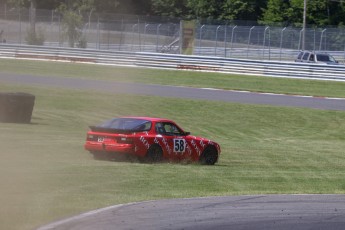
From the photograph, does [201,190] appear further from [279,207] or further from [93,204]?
[93,204]

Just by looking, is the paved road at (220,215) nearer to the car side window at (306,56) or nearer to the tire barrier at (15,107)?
the tire barrier at (15,107)

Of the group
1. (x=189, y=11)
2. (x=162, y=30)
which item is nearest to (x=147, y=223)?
(x=162, y=30)

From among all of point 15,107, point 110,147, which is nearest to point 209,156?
point 110,147

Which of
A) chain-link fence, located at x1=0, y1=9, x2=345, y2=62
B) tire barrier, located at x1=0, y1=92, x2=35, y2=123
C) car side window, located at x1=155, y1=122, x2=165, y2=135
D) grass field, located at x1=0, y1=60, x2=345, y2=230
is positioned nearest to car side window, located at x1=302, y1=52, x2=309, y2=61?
chain-link fence, located at x1=0, y1=9, x2=345, y2=62

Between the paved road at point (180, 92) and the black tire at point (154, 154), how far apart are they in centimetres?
1642

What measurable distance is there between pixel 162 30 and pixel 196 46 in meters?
3.07

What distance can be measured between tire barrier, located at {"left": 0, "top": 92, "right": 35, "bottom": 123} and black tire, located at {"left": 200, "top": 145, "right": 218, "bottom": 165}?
282 inches

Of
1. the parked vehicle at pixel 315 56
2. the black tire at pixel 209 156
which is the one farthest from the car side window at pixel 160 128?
the parked vehicle at pixel 315 56

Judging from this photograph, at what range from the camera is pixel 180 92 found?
37.8 m

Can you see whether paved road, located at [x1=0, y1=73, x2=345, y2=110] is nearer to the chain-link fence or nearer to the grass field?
the grass field

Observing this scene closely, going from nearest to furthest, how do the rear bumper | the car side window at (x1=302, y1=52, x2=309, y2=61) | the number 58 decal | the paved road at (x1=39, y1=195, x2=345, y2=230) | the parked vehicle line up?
the paved road at (x1=39, y1=195, x2=345, y2=230) → the rear bumper → the number 58 decal → the parked vehicle → the car side window at (x1=302, y1=52, x2=309, y2=61)

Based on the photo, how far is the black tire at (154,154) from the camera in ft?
59.8

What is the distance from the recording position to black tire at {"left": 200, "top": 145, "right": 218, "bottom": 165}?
1945cm

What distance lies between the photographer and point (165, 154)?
61.2 feet
